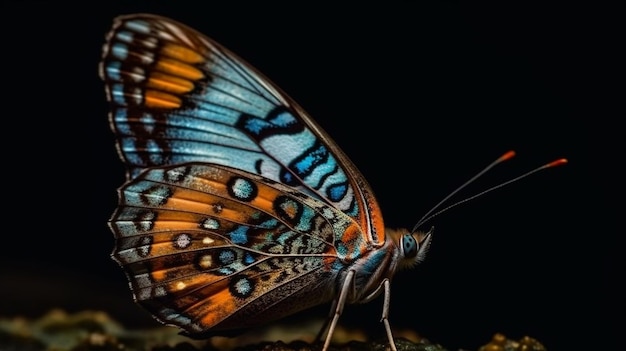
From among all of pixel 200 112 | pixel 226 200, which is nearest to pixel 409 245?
pixel 226 200

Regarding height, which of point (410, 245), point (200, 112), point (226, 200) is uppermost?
point (200, 112)

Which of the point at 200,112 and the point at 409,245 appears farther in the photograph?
the point at 200,112

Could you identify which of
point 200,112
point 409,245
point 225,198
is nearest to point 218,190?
point 225,198

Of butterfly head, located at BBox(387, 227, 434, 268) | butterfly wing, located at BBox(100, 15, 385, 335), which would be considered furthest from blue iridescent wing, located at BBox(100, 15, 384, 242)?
butterfly head, located at BBox(387, 227, 434, 268)

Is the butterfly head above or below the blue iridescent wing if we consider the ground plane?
below

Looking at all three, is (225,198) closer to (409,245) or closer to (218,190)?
(218,190)

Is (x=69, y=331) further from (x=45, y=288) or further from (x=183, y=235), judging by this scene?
(x=45, y=288)

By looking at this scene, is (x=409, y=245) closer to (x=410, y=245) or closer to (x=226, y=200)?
(x=410, y=245)

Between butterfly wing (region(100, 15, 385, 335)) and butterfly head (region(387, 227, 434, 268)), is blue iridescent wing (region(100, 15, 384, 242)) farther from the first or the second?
butterfly head (region(387, 227, 434, 268))

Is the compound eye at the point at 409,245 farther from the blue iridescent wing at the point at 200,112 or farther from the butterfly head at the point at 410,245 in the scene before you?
the blue iridescent wing at the point at 200,112

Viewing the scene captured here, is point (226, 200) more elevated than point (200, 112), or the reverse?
point (200, 112)
